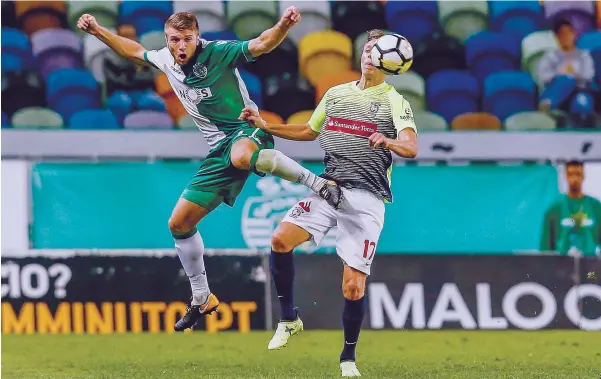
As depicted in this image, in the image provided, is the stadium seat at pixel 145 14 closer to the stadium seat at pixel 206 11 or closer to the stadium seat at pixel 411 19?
the stadium seat at pixel 206 11

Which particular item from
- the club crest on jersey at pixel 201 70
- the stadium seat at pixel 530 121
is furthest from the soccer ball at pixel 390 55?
the stadium seat at pixel 530 121

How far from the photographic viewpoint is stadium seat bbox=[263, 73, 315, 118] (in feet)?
55.8

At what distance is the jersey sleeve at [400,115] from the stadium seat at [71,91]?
8147 millimetres

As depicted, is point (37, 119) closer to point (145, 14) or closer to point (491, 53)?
point (145, 14)

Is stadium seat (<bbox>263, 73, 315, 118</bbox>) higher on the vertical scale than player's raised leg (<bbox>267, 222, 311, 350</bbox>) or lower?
higher

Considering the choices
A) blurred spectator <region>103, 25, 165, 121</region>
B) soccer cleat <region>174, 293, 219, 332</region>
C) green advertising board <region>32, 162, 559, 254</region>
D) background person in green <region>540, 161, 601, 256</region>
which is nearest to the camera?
soccer cleat <region>174, 293, 219, 332</region>

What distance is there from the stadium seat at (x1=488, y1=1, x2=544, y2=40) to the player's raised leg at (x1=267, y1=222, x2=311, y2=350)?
985 centimetres

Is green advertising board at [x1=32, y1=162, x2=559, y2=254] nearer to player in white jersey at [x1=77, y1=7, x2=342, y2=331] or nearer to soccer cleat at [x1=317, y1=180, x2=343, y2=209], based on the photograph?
player in white jersey at [x1=77, y1=7, x2=342, y2=331]

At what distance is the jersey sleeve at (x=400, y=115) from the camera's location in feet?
30.5

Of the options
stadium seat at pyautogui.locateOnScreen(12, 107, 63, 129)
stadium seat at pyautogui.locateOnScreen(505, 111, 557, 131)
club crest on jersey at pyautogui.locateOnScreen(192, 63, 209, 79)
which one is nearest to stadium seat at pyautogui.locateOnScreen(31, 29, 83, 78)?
stadium seat at pyautogui.locateOnScreen(12, 107, 63, 129)

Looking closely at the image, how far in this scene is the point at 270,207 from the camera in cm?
1478

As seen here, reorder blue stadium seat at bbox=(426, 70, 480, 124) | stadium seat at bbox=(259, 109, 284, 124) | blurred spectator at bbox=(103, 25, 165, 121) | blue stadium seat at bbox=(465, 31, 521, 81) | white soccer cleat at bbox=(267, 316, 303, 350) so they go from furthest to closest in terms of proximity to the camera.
Answer: blue stadium seat at bbox=(465, 31, 521, 81) → blue stadium seat at bbox=(426, 70, 480, 124) → blurred spectator at bbox=(103, 25, 165, 121) → stadium seat at bbox=(259, 109, 284, 124) → white soccer cleat at bbox=(267, 316, 303, 350)

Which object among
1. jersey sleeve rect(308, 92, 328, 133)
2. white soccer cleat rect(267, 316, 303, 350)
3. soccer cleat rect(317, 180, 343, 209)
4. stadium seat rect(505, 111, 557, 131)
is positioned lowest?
white soccer cleat rect(267, 316, 303, 350)

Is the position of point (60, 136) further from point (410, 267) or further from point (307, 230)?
point (307, 230)
